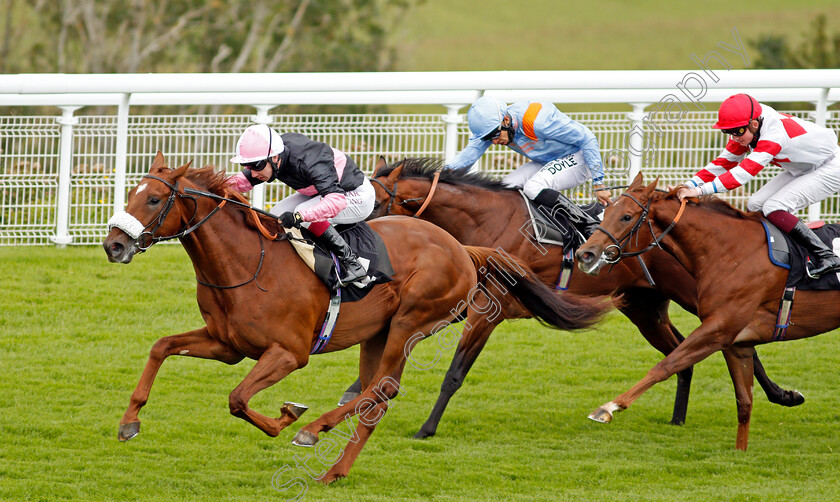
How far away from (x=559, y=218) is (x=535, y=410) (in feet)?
4.12

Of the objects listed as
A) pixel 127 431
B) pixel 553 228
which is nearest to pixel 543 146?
pixel 553 228

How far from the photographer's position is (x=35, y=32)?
2494 cm

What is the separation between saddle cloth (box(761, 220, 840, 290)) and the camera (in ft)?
17.6

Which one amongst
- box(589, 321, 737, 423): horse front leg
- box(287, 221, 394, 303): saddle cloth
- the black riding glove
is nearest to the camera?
the black riding glove

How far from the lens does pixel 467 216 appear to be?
613 centimetres

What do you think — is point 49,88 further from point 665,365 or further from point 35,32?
point 35,32

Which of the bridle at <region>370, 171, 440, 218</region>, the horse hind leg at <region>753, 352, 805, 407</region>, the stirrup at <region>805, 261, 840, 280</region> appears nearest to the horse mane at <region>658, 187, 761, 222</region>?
the stirrup at <region>805, 261, 840, 280</region>

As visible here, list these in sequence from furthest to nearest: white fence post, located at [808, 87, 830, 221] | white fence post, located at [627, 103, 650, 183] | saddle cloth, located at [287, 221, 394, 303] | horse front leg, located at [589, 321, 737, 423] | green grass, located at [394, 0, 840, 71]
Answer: green grass, located at [394, 0, 840, 71] → white fence post, located at [627, 103, 650, 183] → white fence post, located at [808, 87, 830, 221] → horse front leg, located at [589, 321, 737, 423] → saddle cloth, located at [287, 221, 394, 303]

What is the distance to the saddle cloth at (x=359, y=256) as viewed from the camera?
15.5 feet

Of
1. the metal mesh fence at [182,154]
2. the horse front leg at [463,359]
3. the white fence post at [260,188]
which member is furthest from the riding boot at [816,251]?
the white fence post at [260,188]

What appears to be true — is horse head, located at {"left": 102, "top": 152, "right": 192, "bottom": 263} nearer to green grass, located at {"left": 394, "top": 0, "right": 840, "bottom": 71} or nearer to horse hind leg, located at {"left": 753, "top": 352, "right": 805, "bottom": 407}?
horse hind leg, located at {"left": 753, "top": 352, "right": 805, "bottom": 407}

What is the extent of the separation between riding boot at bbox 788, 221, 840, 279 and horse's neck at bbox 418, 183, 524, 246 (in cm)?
167

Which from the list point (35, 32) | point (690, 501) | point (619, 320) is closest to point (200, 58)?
point (35, 32)

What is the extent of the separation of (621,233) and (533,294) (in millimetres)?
612
